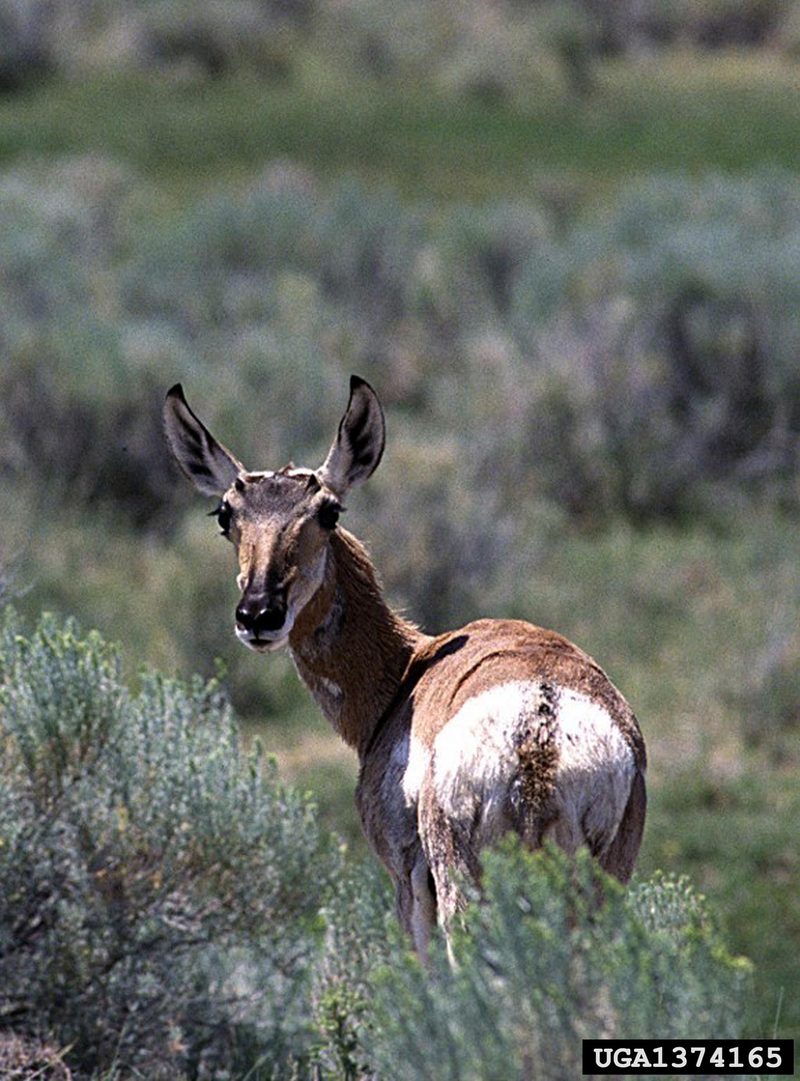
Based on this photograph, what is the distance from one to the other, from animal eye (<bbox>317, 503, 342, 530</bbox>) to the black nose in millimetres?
452

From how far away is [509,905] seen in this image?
4.46 metres

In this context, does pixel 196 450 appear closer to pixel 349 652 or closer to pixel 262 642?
pixel 349 652

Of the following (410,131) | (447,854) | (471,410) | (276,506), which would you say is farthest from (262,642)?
(410,131)

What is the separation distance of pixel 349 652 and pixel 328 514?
1.94ft

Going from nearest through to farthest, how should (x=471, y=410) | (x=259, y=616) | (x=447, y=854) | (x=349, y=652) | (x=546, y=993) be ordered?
1. (x=546, y=993)
2. (x=447, y=854)
3. (x=259, y=616)
4. (x=349, y=652)
5. (x=471, y=410)

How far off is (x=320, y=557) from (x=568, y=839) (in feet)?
4.73

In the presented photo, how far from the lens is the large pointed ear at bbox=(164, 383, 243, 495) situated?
660 cm

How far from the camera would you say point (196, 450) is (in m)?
6.68

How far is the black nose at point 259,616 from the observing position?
225 inches

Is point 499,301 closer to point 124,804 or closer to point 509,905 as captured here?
point 124,804

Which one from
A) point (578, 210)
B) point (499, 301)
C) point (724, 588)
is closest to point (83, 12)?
point (578, 210)

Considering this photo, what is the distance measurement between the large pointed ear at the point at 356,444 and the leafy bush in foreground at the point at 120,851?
120 centimetres

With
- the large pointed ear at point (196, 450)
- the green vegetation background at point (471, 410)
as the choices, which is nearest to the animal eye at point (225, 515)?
the large pointed ear at point (196, 450)

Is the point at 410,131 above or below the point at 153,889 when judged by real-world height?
above
